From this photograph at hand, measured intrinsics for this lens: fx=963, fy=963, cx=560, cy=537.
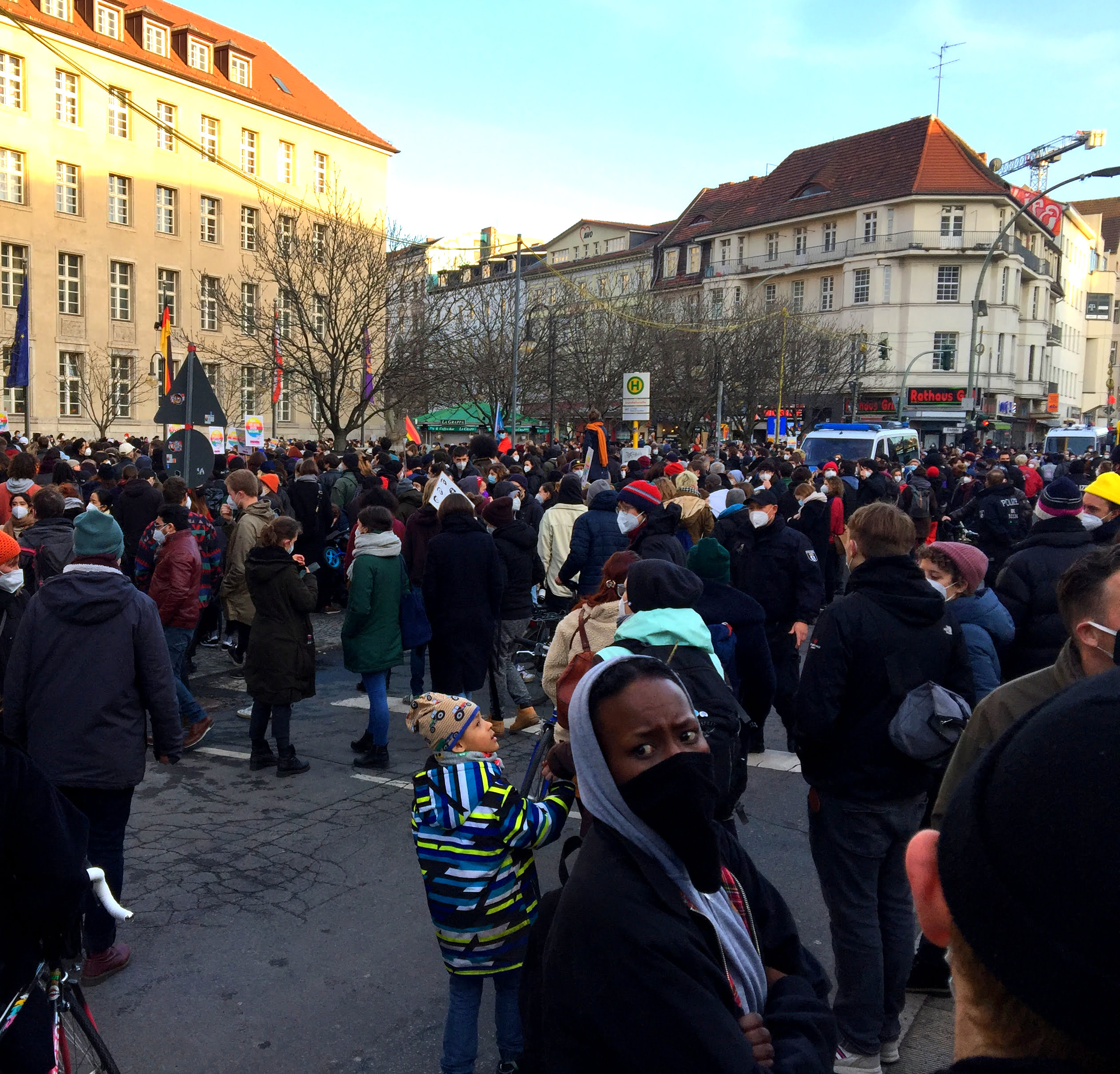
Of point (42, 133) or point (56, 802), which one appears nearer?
point (56, 802)

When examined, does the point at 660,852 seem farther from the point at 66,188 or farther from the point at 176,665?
the point at 66,188

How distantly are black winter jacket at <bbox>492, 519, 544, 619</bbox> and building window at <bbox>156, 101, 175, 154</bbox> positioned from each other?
45179mm

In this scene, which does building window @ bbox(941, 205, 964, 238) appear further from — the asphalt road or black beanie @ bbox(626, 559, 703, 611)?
black beanie @ bbox(626, 559, 703, 611)

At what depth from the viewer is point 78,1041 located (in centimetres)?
297

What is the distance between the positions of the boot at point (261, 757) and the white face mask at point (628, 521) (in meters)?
3.15

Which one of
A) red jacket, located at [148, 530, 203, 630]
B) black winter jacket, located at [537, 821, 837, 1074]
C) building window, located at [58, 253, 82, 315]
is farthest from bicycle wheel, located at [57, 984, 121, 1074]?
building window, located at [58, 253, 82, 315]

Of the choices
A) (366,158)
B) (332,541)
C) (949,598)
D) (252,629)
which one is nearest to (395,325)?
(332,541)

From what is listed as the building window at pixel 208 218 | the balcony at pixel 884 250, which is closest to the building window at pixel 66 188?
the building window at pixel 208 218

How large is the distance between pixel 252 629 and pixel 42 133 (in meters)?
43.8

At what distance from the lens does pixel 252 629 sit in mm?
6871

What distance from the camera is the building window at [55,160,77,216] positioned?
42500mm

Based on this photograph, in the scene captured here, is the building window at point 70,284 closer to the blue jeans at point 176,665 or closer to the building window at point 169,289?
the building window at point 169,289

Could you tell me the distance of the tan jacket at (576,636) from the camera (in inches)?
194

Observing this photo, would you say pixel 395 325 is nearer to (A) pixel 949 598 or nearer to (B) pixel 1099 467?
(B) pixel 1099 467
